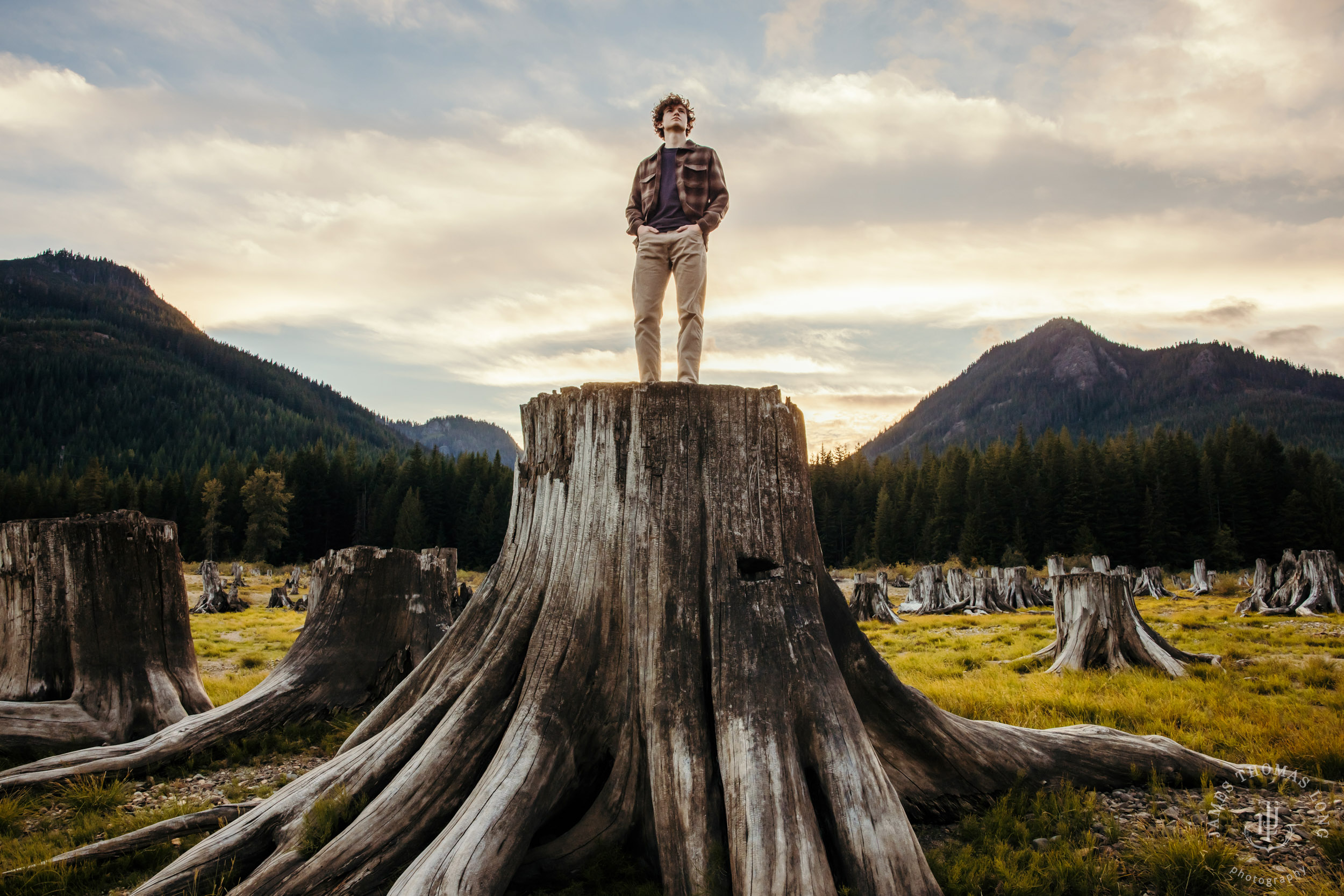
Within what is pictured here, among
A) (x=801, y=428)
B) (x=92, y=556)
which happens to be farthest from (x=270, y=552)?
(x=801, y=428)

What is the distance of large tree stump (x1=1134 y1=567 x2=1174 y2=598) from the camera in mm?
28094

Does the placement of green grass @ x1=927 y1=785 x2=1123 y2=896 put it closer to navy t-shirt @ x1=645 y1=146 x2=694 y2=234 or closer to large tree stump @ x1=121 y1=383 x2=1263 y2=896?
large tree stump @ x1=121 y1=383 x2=1263 y2=896

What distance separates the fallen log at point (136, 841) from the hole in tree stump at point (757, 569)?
266 cm

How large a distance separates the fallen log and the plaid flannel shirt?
14.9ft

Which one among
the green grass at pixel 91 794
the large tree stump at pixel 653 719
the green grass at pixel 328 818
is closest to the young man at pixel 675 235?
the large tree stump at pixel 653 719

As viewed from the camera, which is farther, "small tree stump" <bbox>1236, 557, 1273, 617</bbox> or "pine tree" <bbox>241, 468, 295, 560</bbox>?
"pine tree" <bbox>241, 468, 295, 560</bbox>

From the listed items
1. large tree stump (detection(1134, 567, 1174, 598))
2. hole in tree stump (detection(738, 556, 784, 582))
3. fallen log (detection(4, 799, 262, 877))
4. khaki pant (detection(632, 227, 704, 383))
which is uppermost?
khaki pant (detection(632, 227, 704, 383))

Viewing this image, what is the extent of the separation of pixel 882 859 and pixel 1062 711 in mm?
4396

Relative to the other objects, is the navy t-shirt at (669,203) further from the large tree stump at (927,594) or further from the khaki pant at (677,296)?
the large tree stump at (927,594)

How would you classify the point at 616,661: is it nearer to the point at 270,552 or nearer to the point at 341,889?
the point at 341,889

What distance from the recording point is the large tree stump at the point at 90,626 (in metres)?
5.53

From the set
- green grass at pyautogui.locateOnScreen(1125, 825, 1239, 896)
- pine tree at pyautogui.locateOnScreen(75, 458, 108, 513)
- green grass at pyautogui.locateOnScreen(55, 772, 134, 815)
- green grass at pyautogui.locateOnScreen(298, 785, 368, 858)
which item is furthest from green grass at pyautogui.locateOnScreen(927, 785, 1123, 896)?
pine tree at pyautogui.locateOnScreen(75, 458, 108, 513)

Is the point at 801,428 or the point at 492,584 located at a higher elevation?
the point at 801,428

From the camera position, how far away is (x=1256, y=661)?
9211 millimetres
